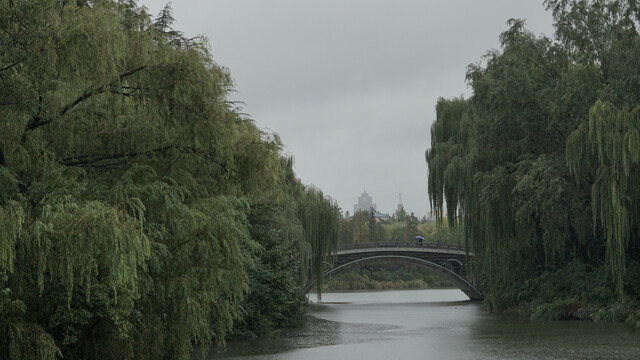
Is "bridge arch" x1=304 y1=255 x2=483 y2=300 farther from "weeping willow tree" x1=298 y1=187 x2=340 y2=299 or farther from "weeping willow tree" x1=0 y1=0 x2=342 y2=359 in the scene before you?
"weeping willow tree" x1=0 y1=0 x2=342 y2=359

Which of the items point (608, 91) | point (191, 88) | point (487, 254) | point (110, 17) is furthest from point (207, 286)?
point (487, 254)

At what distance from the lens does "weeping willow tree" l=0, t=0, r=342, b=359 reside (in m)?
9.07

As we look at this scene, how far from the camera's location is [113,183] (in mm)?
11250

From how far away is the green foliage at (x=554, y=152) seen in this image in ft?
76.1

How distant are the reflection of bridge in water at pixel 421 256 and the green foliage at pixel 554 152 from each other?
17758mm

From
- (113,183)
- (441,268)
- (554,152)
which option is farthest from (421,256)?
(113,183)

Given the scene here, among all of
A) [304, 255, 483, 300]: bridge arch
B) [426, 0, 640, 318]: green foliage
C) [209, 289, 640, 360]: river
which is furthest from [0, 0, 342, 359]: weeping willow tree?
[304, 255, 483, 300]: bridge arch

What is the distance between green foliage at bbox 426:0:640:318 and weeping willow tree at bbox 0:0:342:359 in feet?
45.6

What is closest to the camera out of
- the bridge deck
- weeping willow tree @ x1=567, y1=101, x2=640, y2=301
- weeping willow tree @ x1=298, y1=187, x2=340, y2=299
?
weeping willow tree @ x1=567, y1=101, x2=640, y2=301

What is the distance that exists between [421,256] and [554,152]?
24479mm

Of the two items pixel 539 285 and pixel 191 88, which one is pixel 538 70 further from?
pixel 191 88

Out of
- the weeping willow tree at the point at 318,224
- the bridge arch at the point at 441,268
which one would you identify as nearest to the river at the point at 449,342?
the weeping willow tree at the point at 318,224

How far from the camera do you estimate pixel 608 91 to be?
963 inches

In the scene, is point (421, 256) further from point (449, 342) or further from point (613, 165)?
point (449, 342)
